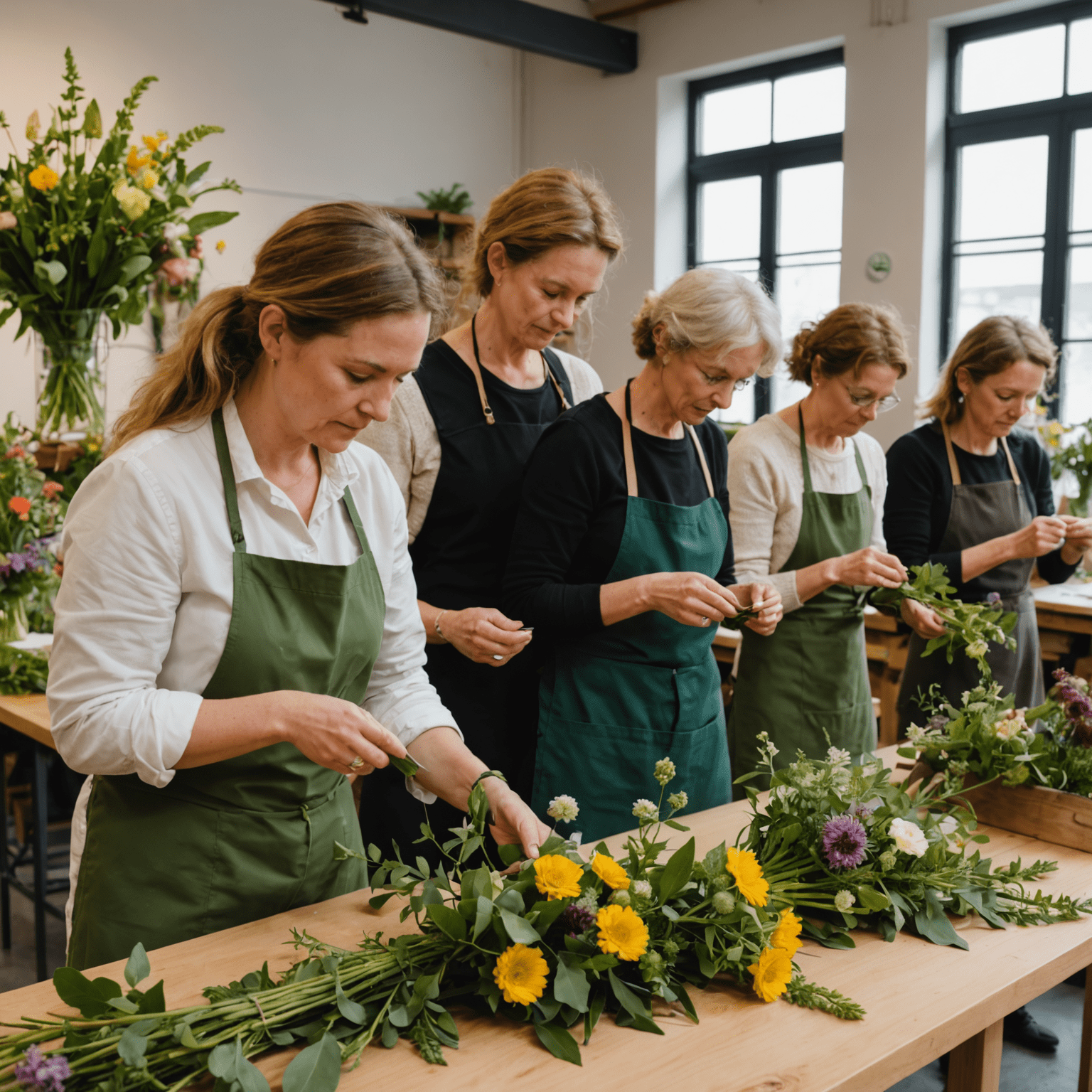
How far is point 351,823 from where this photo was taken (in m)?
1.57

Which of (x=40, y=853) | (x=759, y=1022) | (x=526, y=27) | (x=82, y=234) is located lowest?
(x=40, y=853)

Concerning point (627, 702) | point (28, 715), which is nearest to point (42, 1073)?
point (627, 702)

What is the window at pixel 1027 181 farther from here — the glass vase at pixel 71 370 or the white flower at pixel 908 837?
the white flower at pixel 908 837

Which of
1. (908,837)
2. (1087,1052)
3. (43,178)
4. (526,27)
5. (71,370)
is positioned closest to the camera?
(908,837)

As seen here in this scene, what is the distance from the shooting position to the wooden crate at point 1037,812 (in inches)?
68.6

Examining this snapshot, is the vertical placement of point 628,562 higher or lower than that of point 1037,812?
higher

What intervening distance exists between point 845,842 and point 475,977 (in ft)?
1.64

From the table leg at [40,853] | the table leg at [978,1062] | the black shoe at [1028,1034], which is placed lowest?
the black shoe at [1028,1034]

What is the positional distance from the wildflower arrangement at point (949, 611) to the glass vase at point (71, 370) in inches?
87.9

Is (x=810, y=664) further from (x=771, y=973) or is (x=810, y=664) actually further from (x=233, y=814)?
(x=233, y=814)

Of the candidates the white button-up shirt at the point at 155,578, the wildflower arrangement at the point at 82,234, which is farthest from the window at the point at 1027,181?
the white button-up shirt at the point at 155,578

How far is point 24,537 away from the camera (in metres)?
3.05

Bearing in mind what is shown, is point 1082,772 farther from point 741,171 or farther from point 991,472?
point 741,171

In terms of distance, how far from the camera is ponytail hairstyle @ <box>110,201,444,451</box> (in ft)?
4.38
